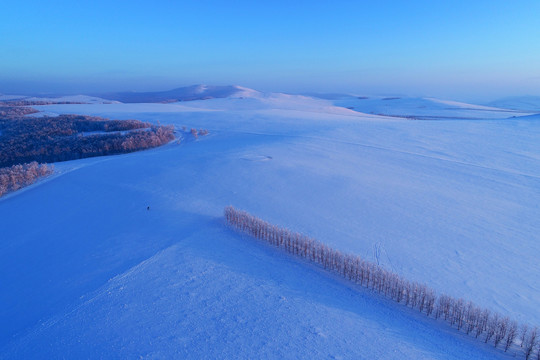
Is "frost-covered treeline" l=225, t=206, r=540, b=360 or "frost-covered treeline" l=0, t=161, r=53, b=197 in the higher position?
"frost-covered treeline" l=225, t=206, r=540, b=360

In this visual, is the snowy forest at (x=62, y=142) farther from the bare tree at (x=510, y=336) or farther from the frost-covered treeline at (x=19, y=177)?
the bare tree at (x=510, y=336)

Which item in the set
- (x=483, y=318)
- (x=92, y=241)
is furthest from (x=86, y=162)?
(x=483, y=318)

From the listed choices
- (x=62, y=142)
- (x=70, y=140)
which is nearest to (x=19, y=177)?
(x=62, y=142)

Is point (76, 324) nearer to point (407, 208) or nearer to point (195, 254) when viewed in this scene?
point (195, 254)

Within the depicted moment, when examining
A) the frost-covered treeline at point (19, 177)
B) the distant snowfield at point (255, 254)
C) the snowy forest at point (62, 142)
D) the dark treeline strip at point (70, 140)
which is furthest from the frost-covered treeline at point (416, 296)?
the dark treeline strip at point (70, 140)

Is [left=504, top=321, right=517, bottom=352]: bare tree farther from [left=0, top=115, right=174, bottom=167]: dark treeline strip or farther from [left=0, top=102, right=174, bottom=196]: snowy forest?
[left=0, top=115, right=174, bottom=167]: dark treeline strip

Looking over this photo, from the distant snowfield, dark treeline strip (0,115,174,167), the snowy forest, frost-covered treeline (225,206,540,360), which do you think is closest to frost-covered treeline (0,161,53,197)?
the snowy forest
